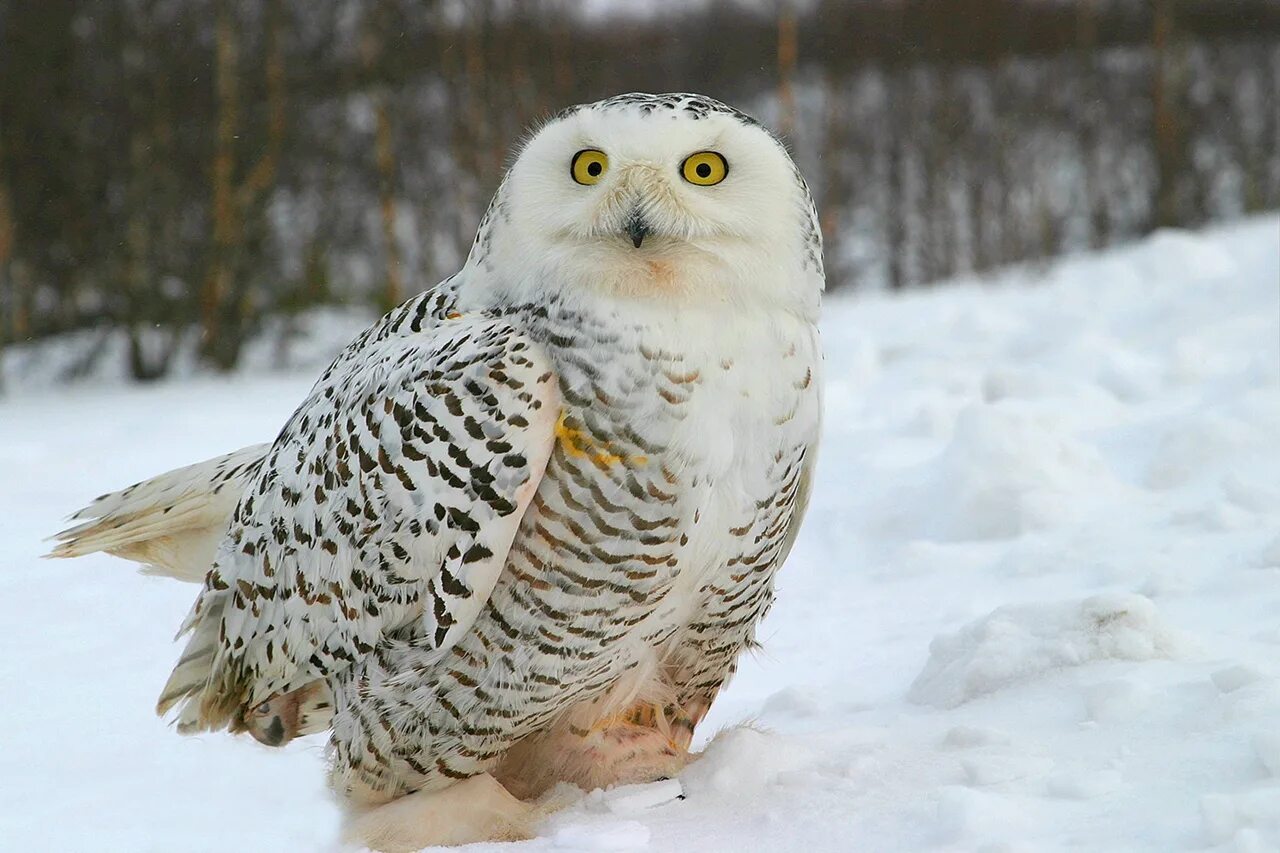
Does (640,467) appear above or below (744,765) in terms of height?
above

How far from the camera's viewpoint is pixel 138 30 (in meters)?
8.22

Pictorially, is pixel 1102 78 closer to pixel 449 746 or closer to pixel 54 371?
pixel 54 371

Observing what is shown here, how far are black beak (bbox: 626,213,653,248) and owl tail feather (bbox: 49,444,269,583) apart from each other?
52.6 inches

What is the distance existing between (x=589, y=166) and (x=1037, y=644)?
1.42 m

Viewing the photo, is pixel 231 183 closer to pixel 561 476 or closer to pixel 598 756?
pixel 598 756

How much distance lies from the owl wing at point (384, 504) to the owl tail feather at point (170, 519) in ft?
0.84

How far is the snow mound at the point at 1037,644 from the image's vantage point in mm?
2781

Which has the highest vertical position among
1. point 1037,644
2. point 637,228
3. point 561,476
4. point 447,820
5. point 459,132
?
point 637,228

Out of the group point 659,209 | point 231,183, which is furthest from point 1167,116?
point 659,209

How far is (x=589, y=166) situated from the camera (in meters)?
2.40

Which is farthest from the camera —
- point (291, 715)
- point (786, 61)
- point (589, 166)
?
point (786, 61)

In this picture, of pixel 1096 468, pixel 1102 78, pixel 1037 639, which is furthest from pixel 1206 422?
pixel 1102 78

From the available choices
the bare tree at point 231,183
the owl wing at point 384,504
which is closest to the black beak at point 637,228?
the owl wing at point 384,504

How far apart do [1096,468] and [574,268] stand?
2.73 meters
